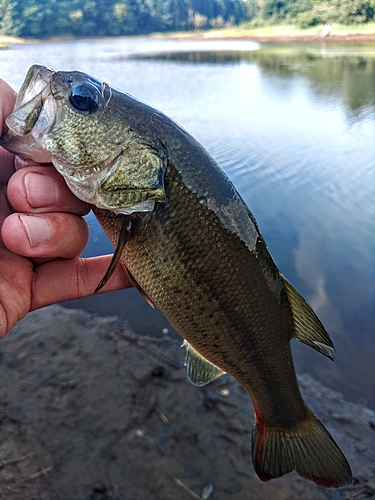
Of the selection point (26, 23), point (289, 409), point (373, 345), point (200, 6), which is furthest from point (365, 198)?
point (200, 6)

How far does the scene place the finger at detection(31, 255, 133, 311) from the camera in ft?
7.57

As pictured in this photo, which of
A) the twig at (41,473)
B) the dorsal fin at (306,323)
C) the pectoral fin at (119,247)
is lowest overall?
the twig at (41,473)

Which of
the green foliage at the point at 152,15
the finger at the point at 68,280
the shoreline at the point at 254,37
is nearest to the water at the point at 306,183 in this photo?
the finger at the point at 68,280

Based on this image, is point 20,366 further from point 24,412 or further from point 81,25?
point 81,25

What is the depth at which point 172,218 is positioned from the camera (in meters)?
1.82

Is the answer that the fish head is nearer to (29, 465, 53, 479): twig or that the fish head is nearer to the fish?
the fish

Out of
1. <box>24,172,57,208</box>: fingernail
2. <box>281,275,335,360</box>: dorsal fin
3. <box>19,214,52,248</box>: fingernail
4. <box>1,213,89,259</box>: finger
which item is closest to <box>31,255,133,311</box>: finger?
<box>1,213,89,259</box>: finger

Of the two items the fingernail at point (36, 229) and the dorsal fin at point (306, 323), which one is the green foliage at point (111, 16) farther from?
the dorsal fin at point (306, 323)

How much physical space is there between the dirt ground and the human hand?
152 centimetres

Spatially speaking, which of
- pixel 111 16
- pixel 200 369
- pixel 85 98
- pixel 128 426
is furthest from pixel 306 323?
pixel 111 16

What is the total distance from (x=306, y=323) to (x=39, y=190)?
64.1 inches

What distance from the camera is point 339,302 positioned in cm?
525

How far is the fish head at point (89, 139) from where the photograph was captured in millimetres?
1678

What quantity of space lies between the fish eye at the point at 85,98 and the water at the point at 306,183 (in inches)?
126
